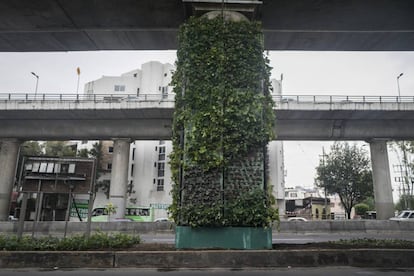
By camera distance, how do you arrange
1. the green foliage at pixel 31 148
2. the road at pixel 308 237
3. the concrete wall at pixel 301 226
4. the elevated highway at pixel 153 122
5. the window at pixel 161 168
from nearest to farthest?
the road at pixel 308 237 < the concrete wall at pixel 301 226 < the elevated highway at pixel 153 122 < the green foliage at pixel 31 148 < the window at pixel 161 168

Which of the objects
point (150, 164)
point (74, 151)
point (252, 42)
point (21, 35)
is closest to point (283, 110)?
point (252, 42)

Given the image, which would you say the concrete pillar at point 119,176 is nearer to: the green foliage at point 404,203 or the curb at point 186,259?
the curb at point 186,259

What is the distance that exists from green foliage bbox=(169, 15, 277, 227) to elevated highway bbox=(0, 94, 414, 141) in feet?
52.7

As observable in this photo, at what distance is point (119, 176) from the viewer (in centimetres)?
2991

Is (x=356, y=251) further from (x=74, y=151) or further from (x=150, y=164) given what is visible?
(x=74, y=151)

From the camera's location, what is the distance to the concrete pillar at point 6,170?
1102 inches

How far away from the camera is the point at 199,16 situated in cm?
866

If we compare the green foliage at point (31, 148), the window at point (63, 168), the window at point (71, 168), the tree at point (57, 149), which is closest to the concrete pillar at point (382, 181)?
the window at point (71, 168)

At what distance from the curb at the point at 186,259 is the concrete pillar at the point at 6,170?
25924 mm

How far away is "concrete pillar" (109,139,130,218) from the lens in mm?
28703

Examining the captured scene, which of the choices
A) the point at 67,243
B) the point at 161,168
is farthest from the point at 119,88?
the point at 67,243

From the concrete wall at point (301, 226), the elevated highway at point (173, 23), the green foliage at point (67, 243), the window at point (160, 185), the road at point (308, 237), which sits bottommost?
the road at point (308, 237)

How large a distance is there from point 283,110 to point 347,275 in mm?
20589

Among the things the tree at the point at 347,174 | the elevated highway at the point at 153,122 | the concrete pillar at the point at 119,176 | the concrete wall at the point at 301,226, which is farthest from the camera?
the tree at the point at 347,174
